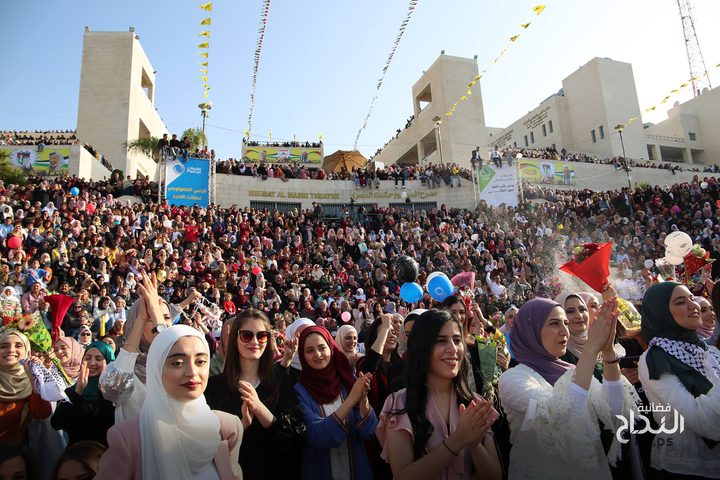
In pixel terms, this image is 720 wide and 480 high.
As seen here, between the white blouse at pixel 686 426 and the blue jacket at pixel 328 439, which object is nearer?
the white blouse at pixel 686 426

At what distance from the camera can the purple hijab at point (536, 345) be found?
2.57 meters

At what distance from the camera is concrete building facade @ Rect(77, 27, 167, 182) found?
24.4 metres

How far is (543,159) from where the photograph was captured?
2734 cm

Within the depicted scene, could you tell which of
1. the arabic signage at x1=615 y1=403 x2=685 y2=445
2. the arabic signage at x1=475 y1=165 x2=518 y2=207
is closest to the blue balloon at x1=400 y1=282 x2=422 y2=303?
the arabic signage at x1=615 y1=403 x2=685 y2=445

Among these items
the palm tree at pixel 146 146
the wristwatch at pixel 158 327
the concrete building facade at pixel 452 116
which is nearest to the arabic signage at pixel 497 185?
the concrete building facade at pixel 452 116

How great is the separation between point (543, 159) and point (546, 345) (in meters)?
27.0

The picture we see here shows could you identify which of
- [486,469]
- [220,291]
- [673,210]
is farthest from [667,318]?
[673,210]

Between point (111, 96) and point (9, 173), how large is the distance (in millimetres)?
9462

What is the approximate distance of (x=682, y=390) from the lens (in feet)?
8.07

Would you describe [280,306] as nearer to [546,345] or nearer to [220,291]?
[220,291]

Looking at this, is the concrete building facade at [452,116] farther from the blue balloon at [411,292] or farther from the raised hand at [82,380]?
the raised hand at [82,380]

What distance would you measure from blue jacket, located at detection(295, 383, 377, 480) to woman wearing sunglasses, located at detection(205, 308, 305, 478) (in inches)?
2.5

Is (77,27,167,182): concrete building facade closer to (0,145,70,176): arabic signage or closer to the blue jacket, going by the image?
(0,145,70,176): arabic signage

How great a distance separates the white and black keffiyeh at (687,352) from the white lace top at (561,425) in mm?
394
